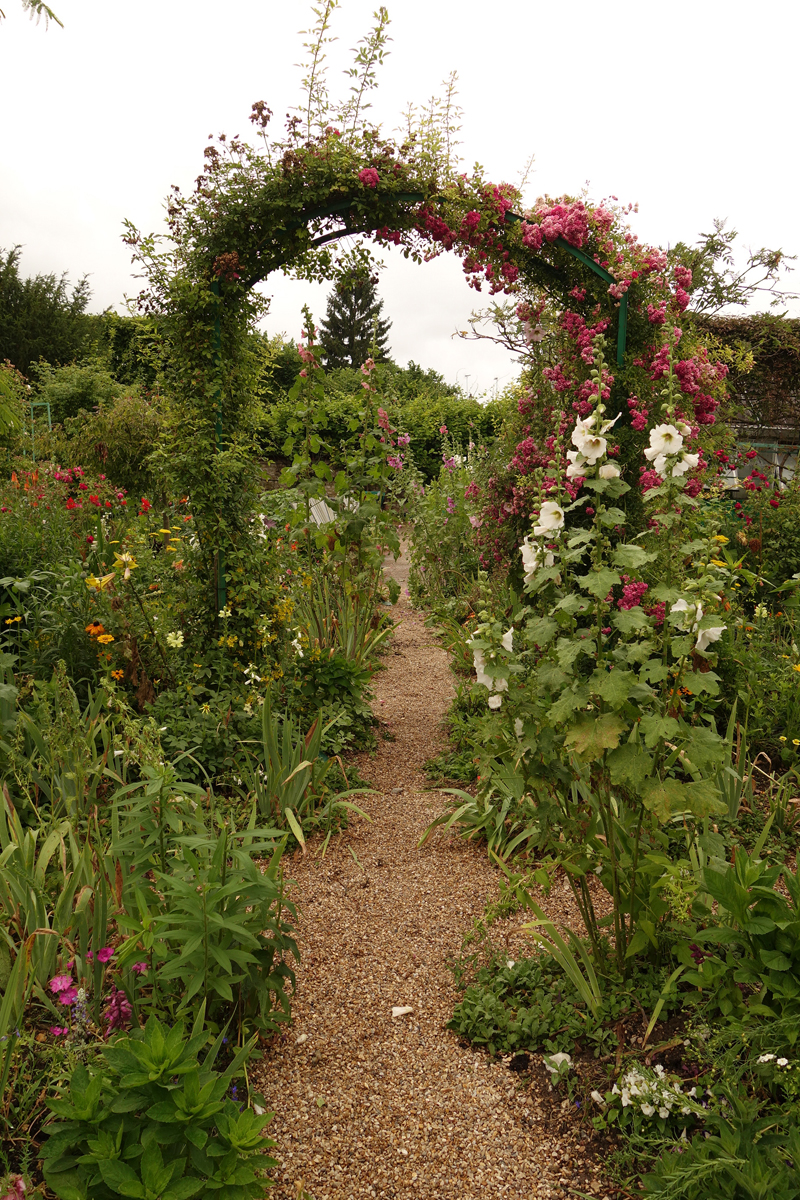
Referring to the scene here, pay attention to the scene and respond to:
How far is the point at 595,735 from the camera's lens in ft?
5.68

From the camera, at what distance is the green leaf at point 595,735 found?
1715 millimetres

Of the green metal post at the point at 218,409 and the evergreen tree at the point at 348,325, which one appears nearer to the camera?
the green metal post at the point at 218,409

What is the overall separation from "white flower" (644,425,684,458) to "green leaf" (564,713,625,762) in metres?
0.66

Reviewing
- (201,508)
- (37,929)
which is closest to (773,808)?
(37,929)

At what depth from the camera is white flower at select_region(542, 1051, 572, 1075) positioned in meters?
1.87

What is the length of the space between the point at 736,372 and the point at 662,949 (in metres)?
8.17

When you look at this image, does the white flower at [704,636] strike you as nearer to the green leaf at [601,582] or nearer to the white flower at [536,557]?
the green leaf at [601,582]

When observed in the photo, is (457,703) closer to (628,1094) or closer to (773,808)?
(773,808)

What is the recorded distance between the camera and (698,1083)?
1658 mm

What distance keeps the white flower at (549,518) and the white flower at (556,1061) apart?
1.30 metres

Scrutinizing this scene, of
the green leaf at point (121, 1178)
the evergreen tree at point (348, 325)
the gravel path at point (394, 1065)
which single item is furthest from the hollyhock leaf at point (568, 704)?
the evergreen tree at point (348, 325)

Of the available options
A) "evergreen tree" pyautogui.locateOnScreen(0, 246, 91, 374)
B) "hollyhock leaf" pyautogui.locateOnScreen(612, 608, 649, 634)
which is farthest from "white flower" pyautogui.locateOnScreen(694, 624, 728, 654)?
"evergreen tree" pyautogui.locateOnScreen(0, 246, 91, 374)

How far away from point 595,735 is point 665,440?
Answer: 75cm

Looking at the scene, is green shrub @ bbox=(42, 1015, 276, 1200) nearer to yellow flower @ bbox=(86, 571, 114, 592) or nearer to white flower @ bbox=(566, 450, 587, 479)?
white flower @ bbox=(566, 450, 587, 479)
